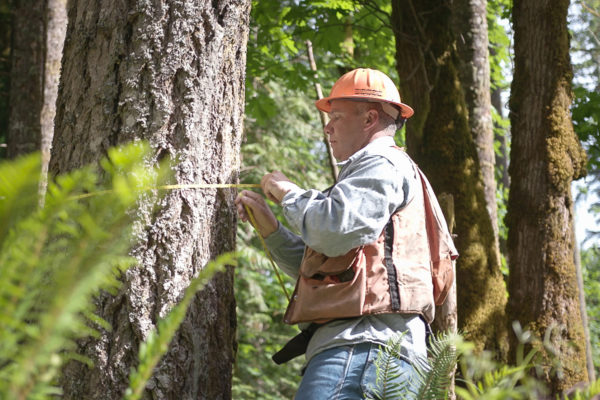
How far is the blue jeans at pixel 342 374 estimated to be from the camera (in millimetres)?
2242

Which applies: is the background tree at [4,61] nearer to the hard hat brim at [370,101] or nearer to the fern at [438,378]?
the hard hat brim at [370,101]

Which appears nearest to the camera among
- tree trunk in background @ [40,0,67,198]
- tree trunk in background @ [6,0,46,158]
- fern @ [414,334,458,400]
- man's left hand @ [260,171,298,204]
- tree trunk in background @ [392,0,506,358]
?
fern @ [414,334,458,400]

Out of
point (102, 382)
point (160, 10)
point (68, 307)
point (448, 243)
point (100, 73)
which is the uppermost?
point (160, 10)

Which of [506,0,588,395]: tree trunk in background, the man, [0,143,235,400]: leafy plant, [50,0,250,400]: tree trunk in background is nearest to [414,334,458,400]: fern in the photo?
[0,143,235,400]: leafy plant

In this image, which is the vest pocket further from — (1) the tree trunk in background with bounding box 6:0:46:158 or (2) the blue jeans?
(1) the tree trunk in background with bounding box 6:0:46:158

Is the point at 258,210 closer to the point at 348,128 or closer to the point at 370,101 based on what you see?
the point at 348,128

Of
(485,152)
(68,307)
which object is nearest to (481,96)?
(485,152)

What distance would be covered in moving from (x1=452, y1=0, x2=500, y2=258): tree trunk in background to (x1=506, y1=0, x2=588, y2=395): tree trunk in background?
2.93ft

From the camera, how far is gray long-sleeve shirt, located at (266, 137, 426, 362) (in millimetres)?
2242

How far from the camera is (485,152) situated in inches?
259

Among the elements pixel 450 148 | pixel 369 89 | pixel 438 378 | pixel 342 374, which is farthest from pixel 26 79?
pixel 438 378

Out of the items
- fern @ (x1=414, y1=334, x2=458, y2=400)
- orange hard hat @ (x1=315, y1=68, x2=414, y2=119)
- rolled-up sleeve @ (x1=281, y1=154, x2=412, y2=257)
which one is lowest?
fern @ (x1=414, y1=334, x2=458, y2=400)

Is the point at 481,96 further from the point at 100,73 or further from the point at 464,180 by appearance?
the point at 100,73

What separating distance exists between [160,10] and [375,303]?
53.6 inches
